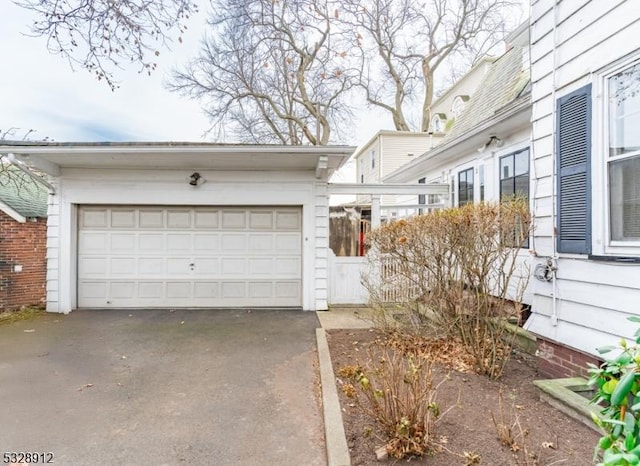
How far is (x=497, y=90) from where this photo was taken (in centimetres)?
798

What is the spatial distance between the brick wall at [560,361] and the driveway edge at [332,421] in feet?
7.23

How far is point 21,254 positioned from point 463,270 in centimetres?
848

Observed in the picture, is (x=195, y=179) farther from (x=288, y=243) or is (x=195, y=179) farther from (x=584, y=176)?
(x=584, y=176)

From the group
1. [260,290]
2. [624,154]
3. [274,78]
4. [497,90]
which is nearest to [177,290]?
[260,290]

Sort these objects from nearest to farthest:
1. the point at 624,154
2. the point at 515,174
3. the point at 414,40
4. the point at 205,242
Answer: the point at 624,154
the point at 515,174
the point at 205,242
the point at 414,40

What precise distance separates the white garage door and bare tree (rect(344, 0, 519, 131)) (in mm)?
12017

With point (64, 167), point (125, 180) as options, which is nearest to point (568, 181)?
point (125, 180)

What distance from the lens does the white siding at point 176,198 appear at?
7.55 metres

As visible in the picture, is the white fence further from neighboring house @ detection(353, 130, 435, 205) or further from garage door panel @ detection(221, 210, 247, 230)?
neighboring house @ detection(353, 130, 435, 205)

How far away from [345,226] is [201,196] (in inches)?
226

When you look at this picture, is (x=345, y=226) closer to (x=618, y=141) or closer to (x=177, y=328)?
(x=177, y=328)

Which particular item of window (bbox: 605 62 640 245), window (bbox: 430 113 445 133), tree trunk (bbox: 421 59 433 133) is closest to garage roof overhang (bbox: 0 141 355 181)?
window (bbox: 605 62 640 245)

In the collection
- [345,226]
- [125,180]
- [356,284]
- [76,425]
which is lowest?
[76,425]

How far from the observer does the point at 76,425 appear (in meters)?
3.27
